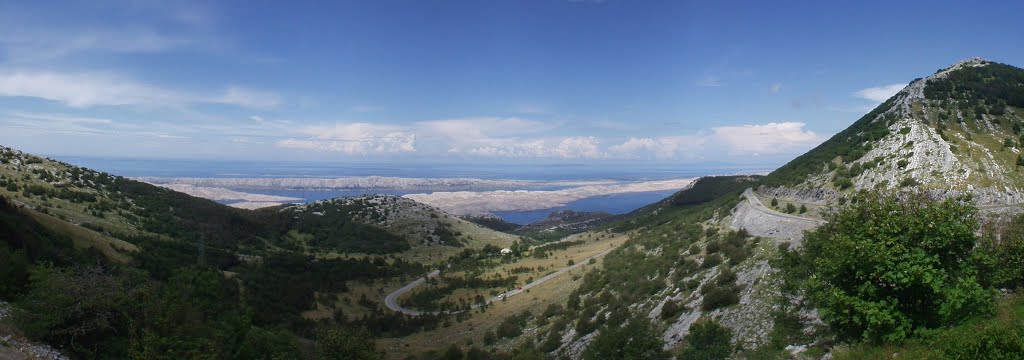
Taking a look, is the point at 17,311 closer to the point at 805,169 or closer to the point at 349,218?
the point at 805,169

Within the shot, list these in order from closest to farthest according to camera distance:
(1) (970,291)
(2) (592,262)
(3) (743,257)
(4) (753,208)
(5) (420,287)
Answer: (1) (970,291) → (3) (743,257) → (4) (753,208) → (2) (592,262) → (5) (420,287)

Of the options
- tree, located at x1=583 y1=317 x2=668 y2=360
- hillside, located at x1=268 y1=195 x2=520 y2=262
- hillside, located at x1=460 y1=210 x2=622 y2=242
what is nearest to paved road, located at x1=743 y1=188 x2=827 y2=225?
tree, located at x1=583 y1=317 x2=668 y2=360

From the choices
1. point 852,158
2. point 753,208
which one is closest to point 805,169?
point 852,158

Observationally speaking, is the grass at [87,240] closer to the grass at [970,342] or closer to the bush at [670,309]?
the bush at [670,309]

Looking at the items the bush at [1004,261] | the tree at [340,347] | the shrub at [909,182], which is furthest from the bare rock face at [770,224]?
the tree at [340,347]

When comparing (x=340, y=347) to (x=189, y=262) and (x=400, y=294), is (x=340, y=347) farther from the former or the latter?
(x=400, y=294)

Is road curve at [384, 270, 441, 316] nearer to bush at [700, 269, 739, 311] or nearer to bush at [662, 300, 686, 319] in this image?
bush at [662, 300, 686, 319]

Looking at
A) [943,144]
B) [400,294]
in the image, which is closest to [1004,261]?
[943,144]
